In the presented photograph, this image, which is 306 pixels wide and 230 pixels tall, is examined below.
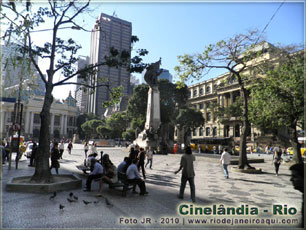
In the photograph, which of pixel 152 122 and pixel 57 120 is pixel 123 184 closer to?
pixel 152 122

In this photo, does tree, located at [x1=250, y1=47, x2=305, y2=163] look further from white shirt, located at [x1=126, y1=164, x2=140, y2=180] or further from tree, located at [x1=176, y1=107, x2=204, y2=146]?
tree, located at [x1=176, y1=107, x2=204, y2=146]

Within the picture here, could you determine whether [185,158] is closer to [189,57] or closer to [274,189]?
[274,189]

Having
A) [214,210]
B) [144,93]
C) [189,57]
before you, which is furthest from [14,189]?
[144,93]

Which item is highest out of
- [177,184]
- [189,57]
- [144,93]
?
[144,93]

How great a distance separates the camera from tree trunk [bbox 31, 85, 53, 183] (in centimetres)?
743

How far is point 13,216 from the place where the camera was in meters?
4.69

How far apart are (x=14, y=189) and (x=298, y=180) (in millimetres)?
7627

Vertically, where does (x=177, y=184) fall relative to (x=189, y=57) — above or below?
below

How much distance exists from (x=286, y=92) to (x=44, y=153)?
1543cm

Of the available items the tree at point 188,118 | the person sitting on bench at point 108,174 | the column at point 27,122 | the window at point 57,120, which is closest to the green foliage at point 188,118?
the tree at point 188,118

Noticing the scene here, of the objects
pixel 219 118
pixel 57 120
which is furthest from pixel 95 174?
pixel 57 120

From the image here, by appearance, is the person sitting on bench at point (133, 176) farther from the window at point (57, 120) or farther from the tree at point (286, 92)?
the window at point (57, 120)

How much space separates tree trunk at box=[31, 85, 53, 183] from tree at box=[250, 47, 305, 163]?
12687 mm

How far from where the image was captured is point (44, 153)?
771 centimetres
